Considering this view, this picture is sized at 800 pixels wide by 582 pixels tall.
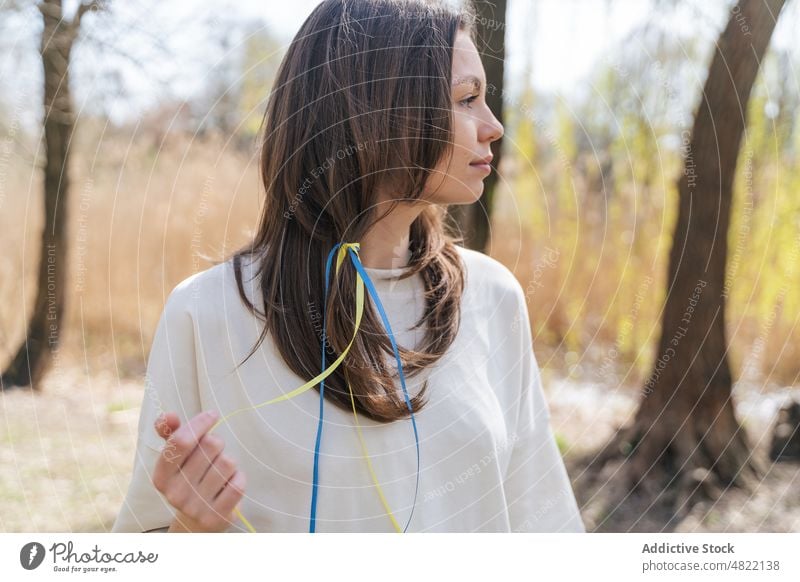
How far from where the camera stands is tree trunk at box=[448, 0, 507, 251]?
1647 mm

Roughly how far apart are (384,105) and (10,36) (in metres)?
1.92

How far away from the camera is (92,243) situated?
322cm

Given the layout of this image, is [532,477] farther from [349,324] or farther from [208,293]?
Result: [208,293]

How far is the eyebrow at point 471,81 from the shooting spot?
3.68ft

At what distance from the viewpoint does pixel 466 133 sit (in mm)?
1124

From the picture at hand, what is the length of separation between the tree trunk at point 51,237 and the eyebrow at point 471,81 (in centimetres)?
204

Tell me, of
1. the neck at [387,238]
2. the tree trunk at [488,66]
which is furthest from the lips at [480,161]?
the tree trunk at [488,66]

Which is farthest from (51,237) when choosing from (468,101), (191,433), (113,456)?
(191,433)

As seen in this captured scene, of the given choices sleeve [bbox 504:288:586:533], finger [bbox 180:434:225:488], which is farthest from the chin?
finger [bbox 180:434:225:488]

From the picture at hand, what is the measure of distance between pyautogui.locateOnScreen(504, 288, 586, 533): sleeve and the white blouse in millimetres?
39

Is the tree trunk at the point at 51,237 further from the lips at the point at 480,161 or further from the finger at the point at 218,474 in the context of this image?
the finger at the point at 218,474

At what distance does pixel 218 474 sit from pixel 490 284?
1.90ft
